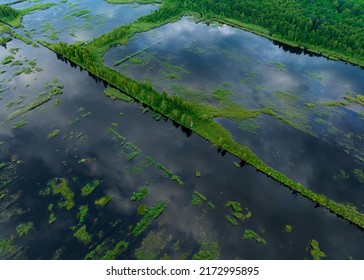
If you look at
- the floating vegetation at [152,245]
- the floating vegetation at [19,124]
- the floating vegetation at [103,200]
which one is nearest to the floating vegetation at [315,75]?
the floating vegetation at [152,245]

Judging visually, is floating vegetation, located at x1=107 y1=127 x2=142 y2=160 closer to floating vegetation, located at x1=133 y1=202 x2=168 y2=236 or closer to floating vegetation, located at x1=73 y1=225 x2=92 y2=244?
floating vegetation, located at x1=133 y1=202 x2=168 y2=236

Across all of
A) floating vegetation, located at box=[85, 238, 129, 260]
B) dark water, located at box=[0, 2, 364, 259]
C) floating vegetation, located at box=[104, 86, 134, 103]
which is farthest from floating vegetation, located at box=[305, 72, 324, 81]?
floating vegetation, located at box=[85, 238, 129, 260]

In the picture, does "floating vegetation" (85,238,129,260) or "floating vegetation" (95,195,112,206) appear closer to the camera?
"floating vegetation" (85,238,129,260)

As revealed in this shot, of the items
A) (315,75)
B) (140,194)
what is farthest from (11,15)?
(315,75)

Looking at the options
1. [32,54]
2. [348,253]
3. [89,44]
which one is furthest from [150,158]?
[32,54]

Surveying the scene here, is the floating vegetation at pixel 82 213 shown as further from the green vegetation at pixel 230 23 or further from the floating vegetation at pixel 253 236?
the green vegetation at pixel 230 23

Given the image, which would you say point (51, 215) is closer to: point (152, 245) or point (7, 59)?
point (152, 245)

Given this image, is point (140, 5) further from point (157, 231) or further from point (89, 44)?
point (157, 231)
